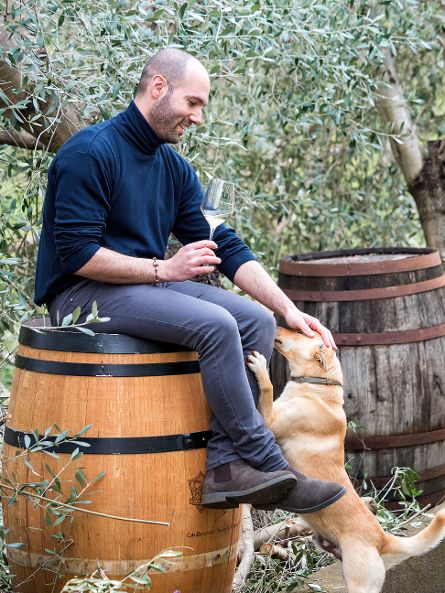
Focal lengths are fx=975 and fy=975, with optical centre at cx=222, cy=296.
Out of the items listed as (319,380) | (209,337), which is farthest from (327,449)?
(209,337)

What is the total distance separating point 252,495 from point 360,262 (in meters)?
2.02

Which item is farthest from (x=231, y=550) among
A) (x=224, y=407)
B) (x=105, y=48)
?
(x=105, y=48)

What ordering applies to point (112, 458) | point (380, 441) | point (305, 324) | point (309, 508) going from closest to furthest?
point (112, 458)
point (309, 508)
point (305, 324)
point (380, 441)

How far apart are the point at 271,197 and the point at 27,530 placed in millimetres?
2747

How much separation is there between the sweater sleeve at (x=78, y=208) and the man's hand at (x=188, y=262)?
241mm

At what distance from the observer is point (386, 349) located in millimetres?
4812

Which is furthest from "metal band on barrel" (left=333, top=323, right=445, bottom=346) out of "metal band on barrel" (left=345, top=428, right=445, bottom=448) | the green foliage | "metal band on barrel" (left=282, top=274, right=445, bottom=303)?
the green foliage

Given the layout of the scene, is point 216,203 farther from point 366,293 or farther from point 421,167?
point 421,167

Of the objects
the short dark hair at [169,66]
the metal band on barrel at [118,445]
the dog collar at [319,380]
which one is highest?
the short dark hair at [169,66]

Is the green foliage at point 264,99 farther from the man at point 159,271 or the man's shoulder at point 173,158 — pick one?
the man's shoulder at point 173,158

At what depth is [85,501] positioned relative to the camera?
300 cm

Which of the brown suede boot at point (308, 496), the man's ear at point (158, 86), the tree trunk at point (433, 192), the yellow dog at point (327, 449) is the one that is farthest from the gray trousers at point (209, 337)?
the tree trunk at point (433, 192)

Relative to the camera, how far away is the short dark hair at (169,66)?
3.44 metres

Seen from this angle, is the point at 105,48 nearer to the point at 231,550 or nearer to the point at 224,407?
the point at 224,407
